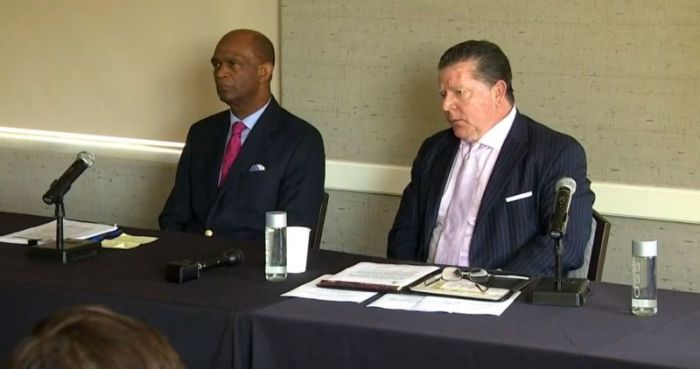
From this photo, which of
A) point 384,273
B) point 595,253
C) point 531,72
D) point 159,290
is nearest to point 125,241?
point 159,290

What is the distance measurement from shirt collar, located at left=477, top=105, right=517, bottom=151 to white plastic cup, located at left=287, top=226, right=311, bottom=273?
835mm

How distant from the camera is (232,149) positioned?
4488 mm

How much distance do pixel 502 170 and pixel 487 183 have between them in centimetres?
6

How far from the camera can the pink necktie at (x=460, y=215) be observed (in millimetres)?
3805

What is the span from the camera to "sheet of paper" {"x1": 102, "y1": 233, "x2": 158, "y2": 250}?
3.68 meters

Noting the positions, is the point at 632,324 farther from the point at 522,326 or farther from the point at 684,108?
the point at 684,108

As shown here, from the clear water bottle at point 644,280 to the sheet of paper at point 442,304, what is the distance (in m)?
0.31

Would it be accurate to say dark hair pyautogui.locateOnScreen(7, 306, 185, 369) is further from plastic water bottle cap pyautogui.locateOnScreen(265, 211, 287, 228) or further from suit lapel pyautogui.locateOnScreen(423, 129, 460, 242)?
suit lapel pyautogui.locateOnScreen(423, 129, 460, 242)

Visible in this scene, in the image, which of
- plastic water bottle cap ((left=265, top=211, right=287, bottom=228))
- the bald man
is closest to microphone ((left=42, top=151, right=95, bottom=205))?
plastic water bottle cap ((left=265, top=211, right=287, bottom=228))

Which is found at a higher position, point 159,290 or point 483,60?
point 483,60

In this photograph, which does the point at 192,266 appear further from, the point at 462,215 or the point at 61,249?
the point at 462,215

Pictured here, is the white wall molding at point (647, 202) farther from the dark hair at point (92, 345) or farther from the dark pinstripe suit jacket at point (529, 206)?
the dark hair at point (92, 345)

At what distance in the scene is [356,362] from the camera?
2762 millimetres

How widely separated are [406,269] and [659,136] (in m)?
1.34
